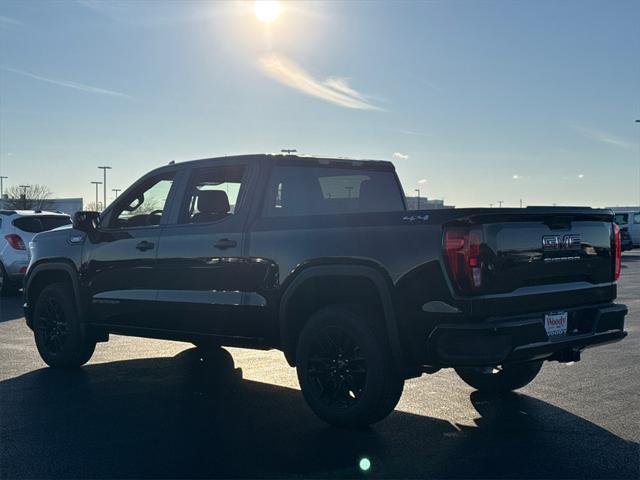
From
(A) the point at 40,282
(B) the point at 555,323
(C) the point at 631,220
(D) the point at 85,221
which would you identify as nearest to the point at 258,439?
(B) the point at 555,323

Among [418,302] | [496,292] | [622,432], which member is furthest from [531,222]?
[622,432]

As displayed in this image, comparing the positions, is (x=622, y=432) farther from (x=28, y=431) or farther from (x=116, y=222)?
(x=116, y=222)

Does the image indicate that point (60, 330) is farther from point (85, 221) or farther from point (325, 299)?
point (325, 299)

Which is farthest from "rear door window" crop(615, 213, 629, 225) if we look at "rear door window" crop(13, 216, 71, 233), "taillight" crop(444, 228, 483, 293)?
"taillight" crop(444, 228, 483, 293)

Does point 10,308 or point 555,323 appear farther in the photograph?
point 10,308

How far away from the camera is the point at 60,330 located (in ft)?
26.4

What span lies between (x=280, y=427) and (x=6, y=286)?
11.6 metres

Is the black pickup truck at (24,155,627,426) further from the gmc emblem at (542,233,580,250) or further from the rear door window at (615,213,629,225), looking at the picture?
the rear door window at (615,213,629,225)

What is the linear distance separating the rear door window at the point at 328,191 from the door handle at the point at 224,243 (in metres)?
0.37

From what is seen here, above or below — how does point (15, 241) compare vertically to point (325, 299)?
above

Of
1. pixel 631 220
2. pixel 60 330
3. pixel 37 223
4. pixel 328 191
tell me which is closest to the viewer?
pixel 328 191

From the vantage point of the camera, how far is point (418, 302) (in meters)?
5.07

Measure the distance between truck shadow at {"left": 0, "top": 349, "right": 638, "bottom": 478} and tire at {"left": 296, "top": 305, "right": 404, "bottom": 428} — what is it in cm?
16

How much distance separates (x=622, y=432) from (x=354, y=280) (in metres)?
2.09
